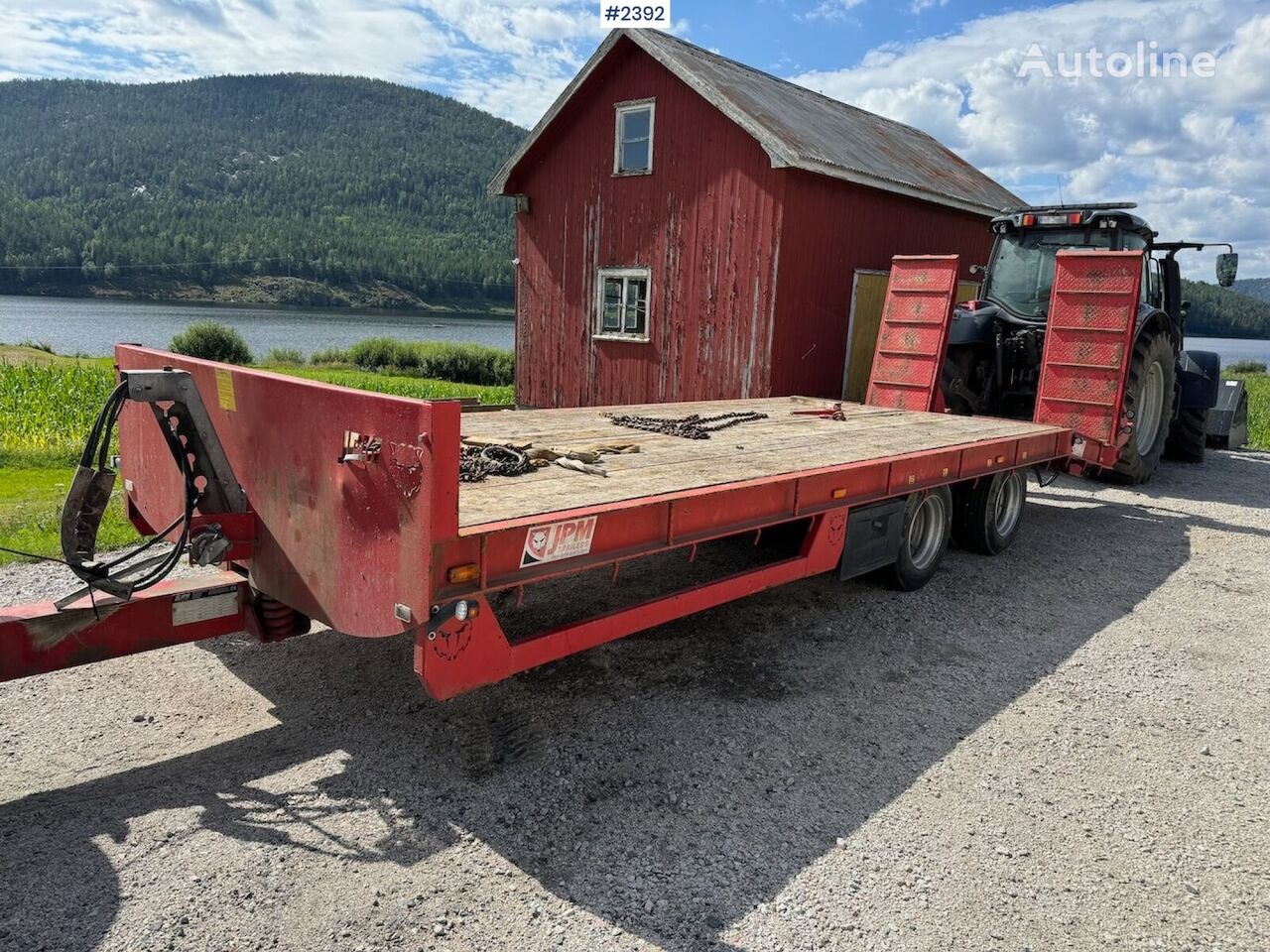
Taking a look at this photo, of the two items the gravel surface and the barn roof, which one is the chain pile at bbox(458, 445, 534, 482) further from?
the barn roof

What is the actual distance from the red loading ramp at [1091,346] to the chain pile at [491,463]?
604 cm

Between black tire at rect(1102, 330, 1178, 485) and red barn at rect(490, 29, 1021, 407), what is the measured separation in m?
4.22

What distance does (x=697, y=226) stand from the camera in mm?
12680

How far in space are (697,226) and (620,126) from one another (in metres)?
2.34

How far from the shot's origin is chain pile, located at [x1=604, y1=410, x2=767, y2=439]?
5984 mm

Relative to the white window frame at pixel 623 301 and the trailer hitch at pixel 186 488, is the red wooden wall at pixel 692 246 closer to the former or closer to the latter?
the white window frame at pixel 623 301

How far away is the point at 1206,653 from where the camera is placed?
5539 millimetres

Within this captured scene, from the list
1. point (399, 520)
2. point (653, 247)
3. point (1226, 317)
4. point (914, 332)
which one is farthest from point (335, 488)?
point (1226, 317)

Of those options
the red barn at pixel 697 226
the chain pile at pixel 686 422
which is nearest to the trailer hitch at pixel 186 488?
the chain pile at pixel 686 422

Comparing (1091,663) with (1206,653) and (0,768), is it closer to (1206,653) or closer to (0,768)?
(1206,653)

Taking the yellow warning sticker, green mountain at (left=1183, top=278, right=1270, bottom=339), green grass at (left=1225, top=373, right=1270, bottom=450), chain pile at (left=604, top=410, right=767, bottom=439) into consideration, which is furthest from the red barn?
green mountain at (left=1183, top=278, right=1270, bottom=339)

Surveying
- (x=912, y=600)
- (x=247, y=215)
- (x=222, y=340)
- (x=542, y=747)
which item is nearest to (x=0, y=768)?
(x=542, y=747)

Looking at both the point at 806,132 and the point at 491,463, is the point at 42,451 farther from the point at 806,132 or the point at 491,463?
the point at 806,132

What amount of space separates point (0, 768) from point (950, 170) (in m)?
17.5
